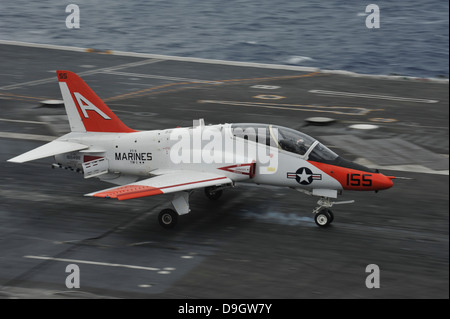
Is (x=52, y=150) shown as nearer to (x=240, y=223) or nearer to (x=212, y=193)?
(x=212, y=193)

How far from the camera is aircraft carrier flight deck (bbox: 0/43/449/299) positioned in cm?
1966

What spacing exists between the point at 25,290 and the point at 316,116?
77.7ft

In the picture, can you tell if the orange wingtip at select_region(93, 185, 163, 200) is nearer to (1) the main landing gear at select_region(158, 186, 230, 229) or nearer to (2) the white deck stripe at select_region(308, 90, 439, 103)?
(1) the main landing gear at select_region(158, 186, 230, 229)

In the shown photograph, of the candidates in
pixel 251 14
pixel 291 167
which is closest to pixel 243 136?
pixel 291 167

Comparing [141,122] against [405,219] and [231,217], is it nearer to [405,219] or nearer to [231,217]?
[231,217]

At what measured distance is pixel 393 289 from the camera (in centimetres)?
1927

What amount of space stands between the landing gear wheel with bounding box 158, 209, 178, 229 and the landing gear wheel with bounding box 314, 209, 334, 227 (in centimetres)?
463

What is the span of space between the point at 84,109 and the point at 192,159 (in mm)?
4603

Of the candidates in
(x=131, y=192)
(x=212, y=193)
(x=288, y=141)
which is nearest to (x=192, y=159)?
(x=212, y=193)

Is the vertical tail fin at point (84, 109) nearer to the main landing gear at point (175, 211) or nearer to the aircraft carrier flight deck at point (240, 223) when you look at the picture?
the aircraft carrier flight deck at point (240, 223)

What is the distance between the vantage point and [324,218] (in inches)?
942

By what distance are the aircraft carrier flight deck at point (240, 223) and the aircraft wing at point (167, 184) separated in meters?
1.53

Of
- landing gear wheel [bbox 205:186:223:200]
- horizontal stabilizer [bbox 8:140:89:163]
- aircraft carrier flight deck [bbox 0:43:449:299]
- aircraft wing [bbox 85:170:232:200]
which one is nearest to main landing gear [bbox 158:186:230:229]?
aircraft carrier flight deck [bbox 0:43:449:299]

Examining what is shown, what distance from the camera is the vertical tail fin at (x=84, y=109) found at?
26.0 meters
